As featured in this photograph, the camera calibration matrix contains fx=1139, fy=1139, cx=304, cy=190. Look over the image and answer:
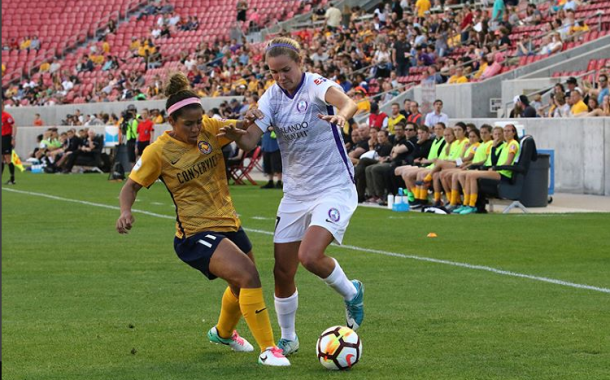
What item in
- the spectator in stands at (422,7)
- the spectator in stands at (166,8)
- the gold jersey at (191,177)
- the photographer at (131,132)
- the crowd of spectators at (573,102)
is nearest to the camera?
the gold jersey at (191,177)

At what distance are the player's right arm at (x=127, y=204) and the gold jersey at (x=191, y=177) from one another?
0.04 metres

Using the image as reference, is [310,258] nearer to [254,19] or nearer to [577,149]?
[577,149]

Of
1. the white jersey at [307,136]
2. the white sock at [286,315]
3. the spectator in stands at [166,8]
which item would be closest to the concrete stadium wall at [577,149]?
the white jersey at [307,136]

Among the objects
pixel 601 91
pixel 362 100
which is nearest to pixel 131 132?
pixel 362 100

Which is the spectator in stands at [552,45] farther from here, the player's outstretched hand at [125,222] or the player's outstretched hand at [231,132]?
the player's outstretched hand at [125,222]

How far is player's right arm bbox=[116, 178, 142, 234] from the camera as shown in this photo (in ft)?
21.2

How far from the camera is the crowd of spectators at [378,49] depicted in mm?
30469

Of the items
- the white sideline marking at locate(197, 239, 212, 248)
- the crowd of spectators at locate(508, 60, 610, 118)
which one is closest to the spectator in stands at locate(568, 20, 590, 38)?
the crowd of spectators at locate(508, 60, 610, 118)

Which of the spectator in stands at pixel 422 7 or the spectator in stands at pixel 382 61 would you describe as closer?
the spectator in stands at pixel 382 61

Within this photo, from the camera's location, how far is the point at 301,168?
7.06 metres

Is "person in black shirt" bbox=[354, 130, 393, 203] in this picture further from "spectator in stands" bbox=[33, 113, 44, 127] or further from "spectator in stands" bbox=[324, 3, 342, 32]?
"spectator in stands" bbox=[33, 113, 44, 127]

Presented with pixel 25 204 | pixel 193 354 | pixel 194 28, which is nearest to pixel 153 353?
pixel 193 354

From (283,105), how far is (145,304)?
2.71 metres

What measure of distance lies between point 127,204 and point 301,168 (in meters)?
1.11
